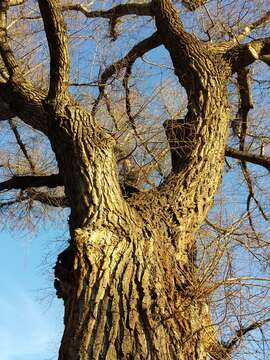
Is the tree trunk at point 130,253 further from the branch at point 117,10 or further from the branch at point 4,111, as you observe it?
the branch at point 117,10

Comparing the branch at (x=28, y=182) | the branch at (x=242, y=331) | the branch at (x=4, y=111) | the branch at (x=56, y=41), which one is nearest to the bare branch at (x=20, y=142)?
the branch at (x=4, y=111)

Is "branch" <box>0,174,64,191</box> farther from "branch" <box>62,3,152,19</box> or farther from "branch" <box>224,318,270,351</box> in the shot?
"branch" <box>62,3,152,19</box>

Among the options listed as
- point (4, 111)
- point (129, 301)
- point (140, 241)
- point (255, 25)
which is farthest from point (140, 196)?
point (255, 25)

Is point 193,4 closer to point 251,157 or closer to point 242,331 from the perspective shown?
point 251,157

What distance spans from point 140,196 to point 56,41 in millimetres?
1108

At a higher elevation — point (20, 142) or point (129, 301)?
point (20, 142)

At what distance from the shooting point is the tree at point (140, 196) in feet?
7.31

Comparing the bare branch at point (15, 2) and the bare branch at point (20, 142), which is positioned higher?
the bare branch at point (15, 2)

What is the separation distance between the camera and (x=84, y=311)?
223 centimetres

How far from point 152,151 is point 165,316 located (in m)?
1.64

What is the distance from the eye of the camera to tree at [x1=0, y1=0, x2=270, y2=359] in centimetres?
223

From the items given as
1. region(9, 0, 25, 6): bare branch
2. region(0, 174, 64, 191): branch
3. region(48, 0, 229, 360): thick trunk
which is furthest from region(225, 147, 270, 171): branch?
region(9, 0, 25, 6): bare branch

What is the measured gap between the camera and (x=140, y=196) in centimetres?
302

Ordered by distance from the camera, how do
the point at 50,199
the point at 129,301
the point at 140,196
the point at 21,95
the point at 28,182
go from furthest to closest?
the point at 50,199 < the point at 28,182 < the point at 21,95 < the point at 140,196 < the point at 129,301
